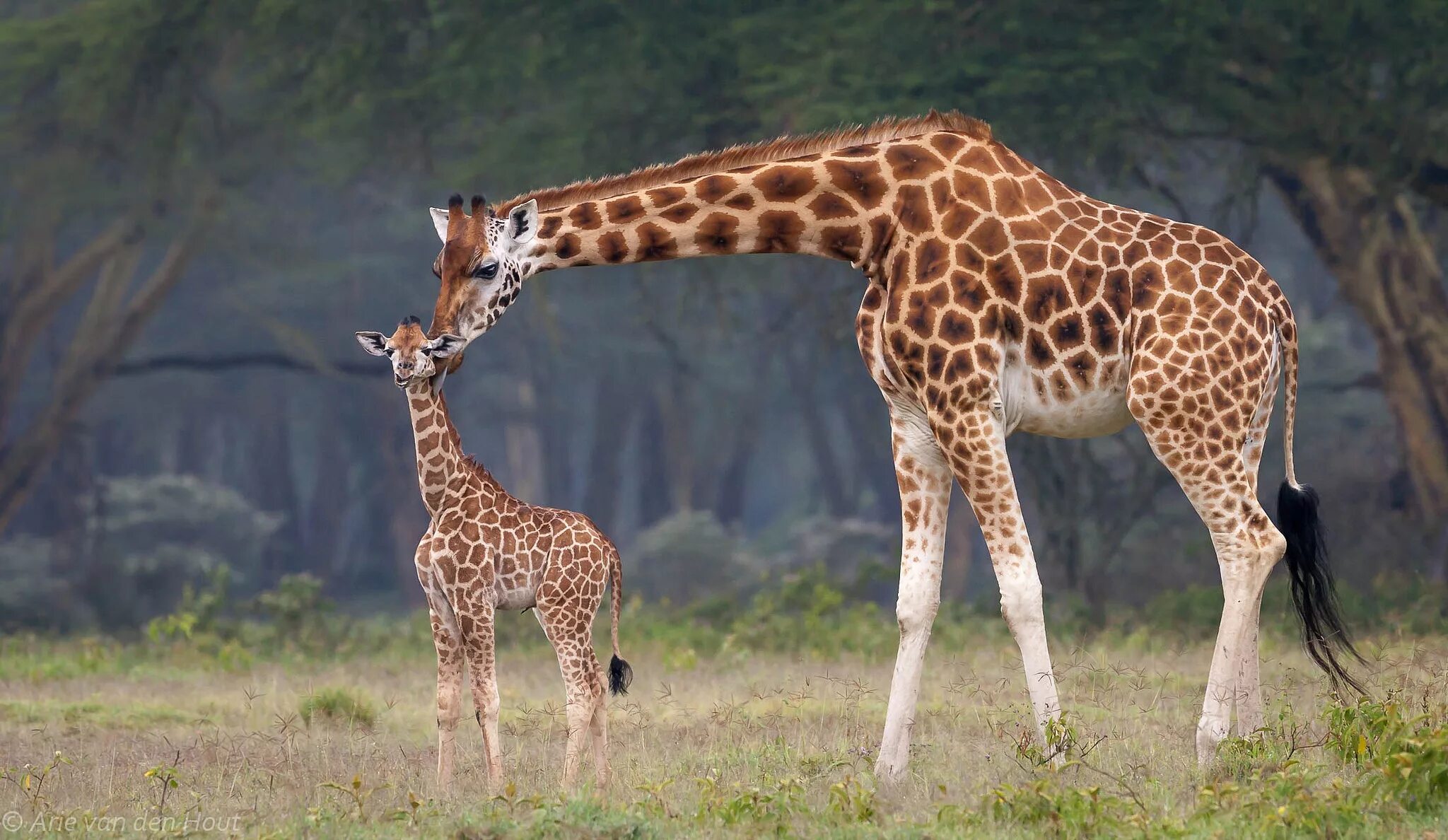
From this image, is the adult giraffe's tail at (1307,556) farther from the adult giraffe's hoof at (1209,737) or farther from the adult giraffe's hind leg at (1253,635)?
the adult giraffe's hoof at (1209,737)

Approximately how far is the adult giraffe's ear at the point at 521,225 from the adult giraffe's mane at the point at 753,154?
235mm

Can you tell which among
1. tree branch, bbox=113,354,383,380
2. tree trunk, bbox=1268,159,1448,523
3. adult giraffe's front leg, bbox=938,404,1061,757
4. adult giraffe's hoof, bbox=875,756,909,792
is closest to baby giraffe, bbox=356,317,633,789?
adult giraffe's hoof, bbox=875,756,909,792

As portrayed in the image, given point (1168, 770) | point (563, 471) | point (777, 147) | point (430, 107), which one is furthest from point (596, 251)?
point (563, 471)

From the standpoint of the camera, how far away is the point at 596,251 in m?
8.41

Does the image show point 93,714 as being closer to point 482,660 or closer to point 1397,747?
point 482,660

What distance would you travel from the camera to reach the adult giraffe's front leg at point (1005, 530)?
8055 mm

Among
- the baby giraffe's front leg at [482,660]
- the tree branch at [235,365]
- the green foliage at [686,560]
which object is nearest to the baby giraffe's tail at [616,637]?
the baby giraffe's front leg at [482,660]

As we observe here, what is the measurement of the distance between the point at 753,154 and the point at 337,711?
5376 millimetres

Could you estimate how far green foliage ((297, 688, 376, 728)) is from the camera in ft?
38.5

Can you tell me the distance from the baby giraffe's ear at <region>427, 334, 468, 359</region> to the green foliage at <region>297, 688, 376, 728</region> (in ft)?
14.1

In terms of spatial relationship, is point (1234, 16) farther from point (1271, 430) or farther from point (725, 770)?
point (1271, 430)

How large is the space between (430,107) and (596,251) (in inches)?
483

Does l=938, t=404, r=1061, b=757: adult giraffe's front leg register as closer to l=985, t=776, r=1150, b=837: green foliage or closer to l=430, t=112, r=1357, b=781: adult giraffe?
l=430, t=112, r=1357, b=781: adult giraffe

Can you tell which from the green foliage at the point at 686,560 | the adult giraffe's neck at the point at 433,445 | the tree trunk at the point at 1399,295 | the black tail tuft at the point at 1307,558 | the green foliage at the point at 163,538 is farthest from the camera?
the green foliage at the point at 686,560
